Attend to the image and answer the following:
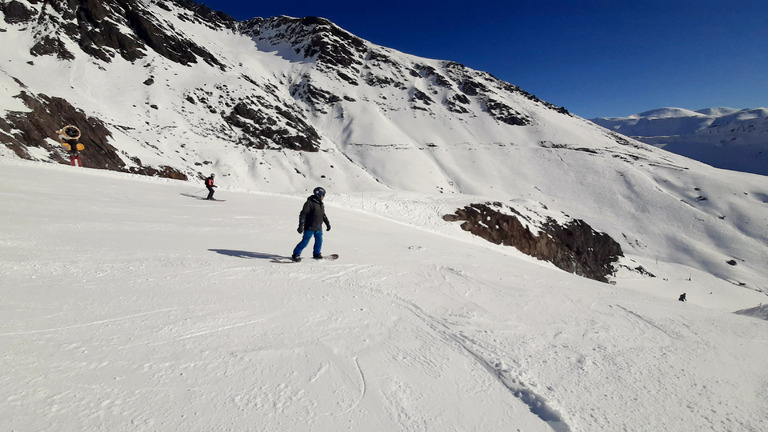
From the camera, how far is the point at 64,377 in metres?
2.36

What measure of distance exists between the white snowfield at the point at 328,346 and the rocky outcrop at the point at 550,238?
61.5 feet

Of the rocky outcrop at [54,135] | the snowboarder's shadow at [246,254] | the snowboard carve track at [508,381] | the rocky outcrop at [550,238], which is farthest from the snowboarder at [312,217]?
the rocky outcrop at [54,135]

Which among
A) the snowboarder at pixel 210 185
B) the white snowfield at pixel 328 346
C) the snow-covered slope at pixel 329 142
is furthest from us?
the snow-covered slope at pixel 329 142

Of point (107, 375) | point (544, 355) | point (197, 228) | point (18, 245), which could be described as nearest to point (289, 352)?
point (107, 375)

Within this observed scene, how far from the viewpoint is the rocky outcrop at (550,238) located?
84.0 feet

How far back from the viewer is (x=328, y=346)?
3393mm

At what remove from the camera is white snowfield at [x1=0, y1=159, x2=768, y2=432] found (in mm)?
2381

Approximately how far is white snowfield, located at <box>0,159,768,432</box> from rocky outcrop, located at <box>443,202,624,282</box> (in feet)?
61.5

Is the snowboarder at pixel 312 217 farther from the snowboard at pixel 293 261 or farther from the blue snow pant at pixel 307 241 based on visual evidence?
the snowboard at pixel 293 261

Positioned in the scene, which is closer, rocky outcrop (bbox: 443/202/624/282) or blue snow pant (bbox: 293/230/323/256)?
blue snow pant (bbox: 293/230/323/256)

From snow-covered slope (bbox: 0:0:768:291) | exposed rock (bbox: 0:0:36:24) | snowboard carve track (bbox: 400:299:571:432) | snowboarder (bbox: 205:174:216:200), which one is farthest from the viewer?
exposed rock (bbox: 0:0:36:24)

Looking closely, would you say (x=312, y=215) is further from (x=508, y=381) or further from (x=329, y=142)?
(x=329, y=142)

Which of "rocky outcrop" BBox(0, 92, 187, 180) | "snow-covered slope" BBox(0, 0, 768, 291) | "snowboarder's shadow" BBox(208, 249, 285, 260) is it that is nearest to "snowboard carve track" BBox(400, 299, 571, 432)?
"snowboarder's shadow" BBox(208, 249, 285, 260)

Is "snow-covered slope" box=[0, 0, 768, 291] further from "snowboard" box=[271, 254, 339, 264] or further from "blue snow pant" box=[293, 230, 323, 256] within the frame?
"blue snow pant" box=[293, 230, 323, 256]
